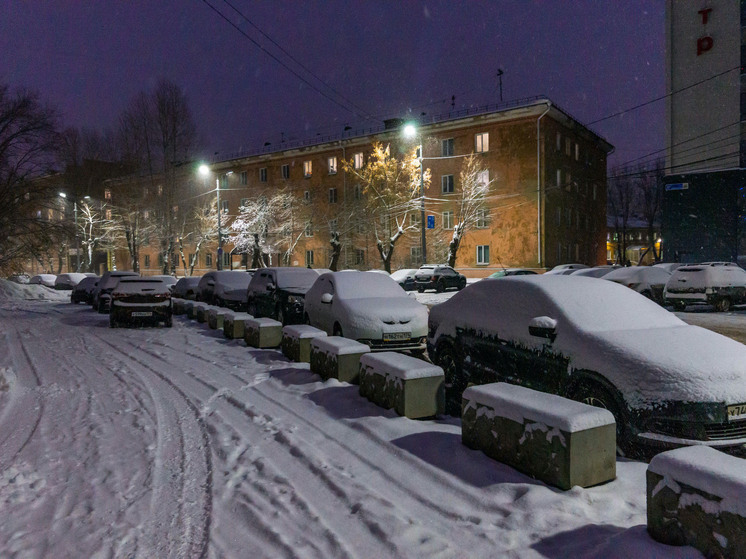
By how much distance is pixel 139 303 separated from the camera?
15047 mm

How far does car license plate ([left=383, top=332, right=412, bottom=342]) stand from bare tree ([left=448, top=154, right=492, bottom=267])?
85.3 ft

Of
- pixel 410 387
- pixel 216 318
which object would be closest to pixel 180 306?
pixel 216 318

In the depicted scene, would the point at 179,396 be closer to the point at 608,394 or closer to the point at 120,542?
the point at 120,542

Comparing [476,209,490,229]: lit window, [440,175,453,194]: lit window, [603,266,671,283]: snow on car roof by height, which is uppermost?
[440,175,453,194]: lit window

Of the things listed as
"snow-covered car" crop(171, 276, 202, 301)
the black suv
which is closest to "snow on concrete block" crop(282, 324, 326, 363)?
"snow-covered car" crop(171, 276, 202, 301)

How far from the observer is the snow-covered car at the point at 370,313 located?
9.41 meters

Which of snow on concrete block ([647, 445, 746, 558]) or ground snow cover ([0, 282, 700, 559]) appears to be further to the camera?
ground snow cover ([0, 282, 700, 559])

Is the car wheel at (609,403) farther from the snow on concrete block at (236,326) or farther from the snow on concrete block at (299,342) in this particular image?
the snow on concrete block at (236,326)

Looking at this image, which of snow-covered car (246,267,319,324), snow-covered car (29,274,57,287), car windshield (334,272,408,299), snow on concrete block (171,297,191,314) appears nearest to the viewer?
car windshield (334,272,408,299)

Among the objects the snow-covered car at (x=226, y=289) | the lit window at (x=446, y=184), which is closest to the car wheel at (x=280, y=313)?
the snow-covered car at (x=226, y=289)

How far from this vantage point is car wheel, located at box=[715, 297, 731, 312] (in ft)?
57.1

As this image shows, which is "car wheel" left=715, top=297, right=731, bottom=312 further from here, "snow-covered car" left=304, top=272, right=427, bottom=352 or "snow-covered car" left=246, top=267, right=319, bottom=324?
"snow-covered car" left=246, top=267, right=319, bottom=324

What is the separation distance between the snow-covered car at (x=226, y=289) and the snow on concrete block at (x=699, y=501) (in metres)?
16.1

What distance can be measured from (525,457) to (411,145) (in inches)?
1492
